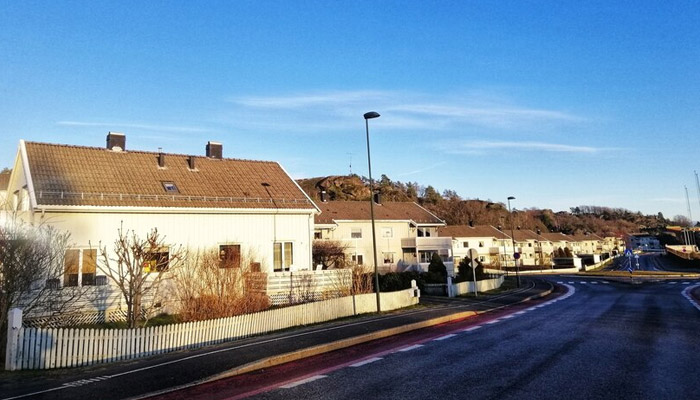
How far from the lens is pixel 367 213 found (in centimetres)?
5312

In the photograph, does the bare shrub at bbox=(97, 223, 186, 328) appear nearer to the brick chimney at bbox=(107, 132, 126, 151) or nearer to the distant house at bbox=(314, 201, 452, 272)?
the brick chimney at bbox=(107, 132, 126, 151)

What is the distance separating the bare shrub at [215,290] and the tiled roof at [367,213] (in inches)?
1073

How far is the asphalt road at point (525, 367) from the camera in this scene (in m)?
7.12

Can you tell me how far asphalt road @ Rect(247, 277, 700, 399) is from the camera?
7.12 metres

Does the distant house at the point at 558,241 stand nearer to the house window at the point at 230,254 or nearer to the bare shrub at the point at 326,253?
the bare shrub at the point at 326,253

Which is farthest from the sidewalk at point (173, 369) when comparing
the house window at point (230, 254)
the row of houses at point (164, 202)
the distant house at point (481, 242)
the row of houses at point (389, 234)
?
the distant house at point (481, 242)

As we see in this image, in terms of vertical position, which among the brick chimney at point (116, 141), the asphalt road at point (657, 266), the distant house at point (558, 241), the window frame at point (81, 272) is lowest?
the asphalt road at point (657, 266)

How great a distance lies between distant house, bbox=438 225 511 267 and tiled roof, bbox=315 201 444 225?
33.6m

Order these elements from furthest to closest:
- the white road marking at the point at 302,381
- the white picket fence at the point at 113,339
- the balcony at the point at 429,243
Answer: the balcony at the point at 429,243
the white picket fence at the point at 113,339
the white road marking at the point at 302,381

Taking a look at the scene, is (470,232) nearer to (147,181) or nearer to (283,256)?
(283,256)

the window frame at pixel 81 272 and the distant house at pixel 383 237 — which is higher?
Answer: the distant house at pixel 383 237

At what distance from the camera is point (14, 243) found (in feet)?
40.9

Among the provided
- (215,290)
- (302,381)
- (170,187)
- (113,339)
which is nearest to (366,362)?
(302,381)

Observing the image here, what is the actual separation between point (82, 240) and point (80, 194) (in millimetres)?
2237
